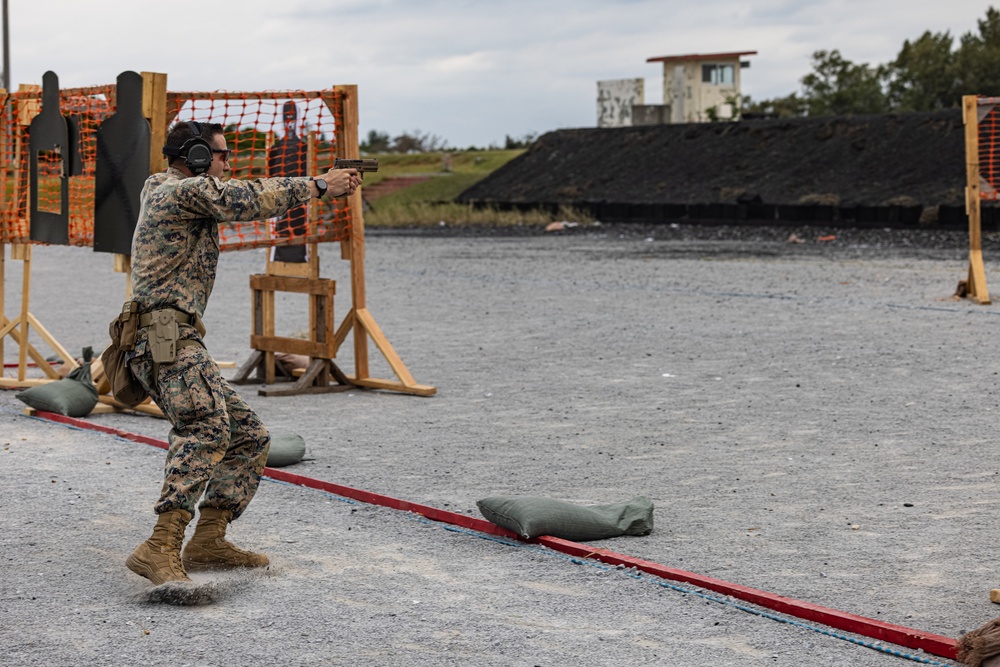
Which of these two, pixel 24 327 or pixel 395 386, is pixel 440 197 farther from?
pixel 395 386

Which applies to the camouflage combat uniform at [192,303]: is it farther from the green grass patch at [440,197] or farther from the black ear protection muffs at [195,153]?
the green grass patch at [440,197]

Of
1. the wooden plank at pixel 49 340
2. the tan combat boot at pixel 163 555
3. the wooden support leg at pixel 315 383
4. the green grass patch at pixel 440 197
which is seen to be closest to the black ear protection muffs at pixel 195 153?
the tan combat boot at pixel 163 555

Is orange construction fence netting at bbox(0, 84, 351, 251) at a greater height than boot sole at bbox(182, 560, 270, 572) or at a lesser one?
greater

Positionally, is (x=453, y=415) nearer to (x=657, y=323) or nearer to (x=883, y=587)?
(x=883, y=587)

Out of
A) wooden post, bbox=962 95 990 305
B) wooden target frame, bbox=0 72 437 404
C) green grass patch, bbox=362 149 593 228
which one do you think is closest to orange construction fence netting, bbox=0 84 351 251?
wooden target frame, bbox=0 72 437 404

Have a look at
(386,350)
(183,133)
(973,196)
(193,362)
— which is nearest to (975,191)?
(973,196)

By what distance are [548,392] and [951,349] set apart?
415cm

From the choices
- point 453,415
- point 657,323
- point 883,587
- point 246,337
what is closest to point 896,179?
point 657,323

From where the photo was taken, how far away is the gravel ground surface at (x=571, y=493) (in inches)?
187

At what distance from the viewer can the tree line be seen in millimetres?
54031

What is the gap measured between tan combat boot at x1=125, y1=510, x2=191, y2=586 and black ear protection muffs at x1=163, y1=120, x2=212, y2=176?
134cm

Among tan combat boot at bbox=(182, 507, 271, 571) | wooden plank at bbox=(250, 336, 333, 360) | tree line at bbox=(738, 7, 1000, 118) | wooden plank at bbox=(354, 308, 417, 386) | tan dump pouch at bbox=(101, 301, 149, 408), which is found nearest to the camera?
tan dump pouch at bbox=(101, 301, 149, 408)

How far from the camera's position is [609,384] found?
35.1ft

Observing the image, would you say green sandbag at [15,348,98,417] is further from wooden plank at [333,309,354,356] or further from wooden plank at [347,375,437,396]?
wooden plank at [347,375,437,396]
